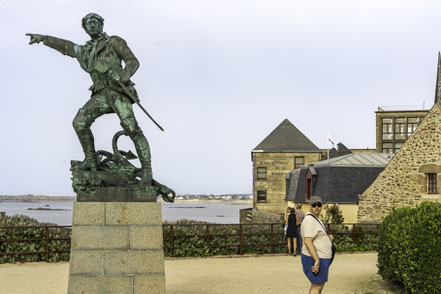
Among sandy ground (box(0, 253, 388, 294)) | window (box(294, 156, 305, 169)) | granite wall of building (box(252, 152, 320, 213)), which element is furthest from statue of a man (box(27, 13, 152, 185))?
window (box(294, 156, 305, 169))

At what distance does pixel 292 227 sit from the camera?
66.4ft

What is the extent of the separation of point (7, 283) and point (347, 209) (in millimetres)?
21414

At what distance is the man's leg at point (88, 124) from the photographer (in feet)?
34.5

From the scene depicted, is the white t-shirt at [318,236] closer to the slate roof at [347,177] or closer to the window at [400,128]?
the slate roof at [347,177]

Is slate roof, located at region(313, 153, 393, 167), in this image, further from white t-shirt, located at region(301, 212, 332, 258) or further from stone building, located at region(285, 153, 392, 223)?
white t-shirt, located at region(301, 212, 332, 258)

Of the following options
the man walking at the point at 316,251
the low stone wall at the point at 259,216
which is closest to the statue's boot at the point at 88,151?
the man walking at the point at 316,251

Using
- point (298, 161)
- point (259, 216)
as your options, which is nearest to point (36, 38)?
point (259, 216)

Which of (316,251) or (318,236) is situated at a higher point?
(318,236)

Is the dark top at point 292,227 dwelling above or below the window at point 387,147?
below

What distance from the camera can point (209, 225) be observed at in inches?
805

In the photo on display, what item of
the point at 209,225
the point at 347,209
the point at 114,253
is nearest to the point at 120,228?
the point at 114,253

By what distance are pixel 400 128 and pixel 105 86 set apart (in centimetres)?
6578

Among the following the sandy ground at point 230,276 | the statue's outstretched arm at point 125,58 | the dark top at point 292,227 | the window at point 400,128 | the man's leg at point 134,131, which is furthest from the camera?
the window at point 400,128

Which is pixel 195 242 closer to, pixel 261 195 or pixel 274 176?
pixel 274 176
